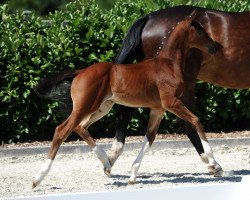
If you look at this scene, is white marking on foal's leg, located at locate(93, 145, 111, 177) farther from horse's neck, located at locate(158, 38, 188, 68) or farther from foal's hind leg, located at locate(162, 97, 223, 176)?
horse's neck, located at locate(158, 38, 188, 68)

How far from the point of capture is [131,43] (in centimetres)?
870

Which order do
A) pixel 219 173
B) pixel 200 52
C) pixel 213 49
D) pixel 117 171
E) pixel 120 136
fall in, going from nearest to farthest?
pixel 219 173 < pixel 213 49 < pixel 120 136 < pixel 200 52 < pixel 117 171

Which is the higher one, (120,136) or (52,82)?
(52,82)

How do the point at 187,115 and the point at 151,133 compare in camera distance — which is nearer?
the point at 187,115

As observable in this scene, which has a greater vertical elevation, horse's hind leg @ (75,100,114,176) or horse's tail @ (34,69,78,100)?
horse's tail @ (34,69,78,100)

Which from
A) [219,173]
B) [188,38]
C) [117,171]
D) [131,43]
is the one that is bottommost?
[117,171]

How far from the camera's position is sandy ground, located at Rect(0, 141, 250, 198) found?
7.66m

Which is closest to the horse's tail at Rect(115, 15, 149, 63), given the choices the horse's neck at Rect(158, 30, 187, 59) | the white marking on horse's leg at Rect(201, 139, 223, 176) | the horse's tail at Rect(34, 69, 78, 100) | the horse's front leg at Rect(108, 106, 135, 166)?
the horse's front leg at Rect(108, 106, 135, 166)

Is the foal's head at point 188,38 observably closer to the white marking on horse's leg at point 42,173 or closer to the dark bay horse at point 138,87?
the dark bay horse at point 138,87

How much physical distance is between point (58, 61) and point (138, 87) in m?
3.42

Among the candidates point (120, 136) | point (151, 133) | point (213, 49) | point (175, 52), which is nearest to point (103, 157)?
point (120, 136)

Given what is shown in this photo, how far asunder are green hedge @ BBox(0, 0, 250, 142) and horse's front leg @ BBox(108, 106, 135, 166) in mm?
2359

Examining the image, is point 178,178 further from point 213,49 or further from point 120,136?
point 213,49

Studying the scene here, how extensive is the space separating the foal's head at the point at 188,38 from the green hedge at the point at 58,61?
3040 millimetres
